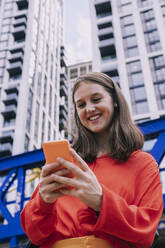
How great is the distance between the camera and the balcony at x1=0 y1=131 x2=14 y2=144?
107 feet

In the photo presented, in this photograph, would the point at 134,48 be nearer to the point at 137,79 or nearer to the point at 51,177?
the point at 137,79

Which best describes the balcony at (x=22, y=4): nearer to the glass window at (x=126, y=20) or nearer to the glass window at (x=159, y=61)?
the glass window at (x=126, y=20)

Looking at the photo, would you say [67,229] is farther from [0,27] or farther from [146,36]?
[0,27]

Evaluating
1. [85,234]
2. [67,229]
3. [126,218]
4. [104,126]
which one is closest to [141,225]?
[126,218]

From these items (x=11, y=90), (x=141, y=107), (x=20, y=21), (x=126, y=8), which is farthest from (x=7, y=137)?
(x=126, y=8)

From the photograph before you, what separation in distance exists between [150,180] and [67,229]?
49 cm

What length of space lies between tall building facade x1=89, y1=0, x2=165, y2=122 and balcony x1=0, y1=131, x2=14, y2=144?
43.6ft

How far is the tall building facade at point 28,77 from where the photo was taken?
113 ft

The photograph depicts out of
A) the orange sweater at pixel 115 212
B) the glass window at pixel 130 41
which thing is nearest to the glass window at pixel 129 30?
the glass window at pixel 130 41

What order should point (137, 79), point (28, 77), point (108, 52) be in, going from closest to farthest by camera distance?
point (137, 79), point (108, 52), point (28, 77)

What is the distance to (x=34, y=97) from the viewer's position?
39375 mm

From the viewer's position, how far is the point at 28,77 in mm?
37938

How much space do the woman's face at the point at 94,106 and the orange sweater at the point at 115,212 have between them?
0.30m

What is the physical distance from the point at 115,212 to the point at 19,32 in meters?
44.8
